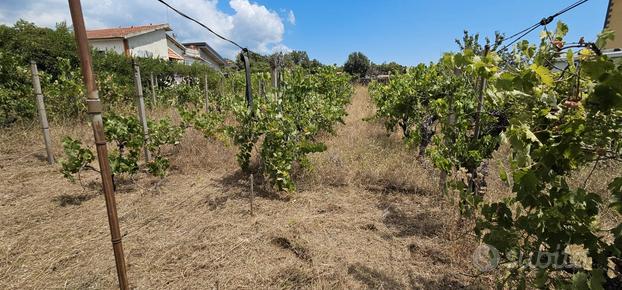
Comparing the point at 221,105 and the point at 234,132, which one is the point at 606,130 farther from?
the point at 221,105

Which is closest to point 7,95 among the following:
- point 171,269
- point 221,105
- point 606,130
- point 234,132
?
point 221,105

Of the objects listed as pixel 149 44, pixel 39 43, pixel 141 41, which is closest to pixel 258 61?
pixel 39 43

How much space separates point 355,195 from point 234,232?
1575mm

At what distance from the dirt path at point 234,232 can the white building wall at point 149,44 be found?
19326mm

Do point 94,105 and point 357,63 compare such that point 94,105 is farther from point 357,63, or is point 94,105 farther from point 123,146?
point 357,63

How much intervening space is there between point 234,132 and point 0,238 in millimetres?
2320

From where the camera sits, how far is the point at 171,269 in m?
2.33

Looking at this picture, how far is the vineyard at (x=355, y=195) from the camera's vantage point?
3.85 feet

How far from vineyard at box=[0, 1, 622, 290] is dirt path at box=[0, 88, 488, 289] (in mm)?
16

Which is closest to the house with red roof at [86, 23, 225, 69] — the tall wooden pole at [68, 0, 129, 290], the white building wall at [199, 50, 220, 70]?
the white building wall at [199, 50, 220, 70]

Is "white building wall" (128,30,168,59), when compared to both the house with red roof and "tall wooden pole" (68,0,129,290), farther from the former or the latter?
"tall wooden pole" (68,0,129,290)

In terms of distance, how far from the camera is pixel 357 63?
34.1 meters

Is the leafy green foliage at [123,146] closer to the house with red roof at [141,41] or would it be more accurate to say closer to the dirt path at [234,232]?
the dirt path at [234,232]

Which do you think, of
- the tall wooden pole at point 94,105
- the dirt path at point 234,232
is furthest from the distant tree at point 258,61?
the tall wooden pole at point 94,105
